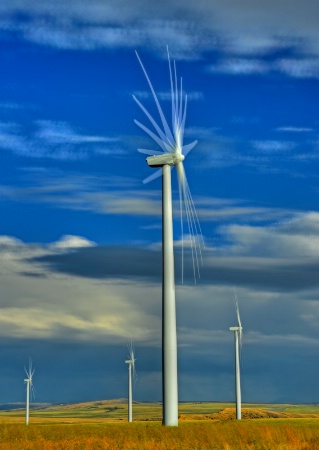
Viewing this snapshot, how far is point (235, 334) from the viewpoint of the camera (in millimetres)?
98875

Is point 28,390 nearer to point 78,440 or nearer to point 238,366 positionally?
point 238,366

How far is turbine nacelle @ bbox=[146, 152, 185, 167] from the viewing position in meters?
52.8

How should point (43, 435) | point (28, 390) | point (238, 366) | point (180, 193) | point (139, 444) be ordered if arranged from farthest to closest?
point (28, 390) → point (238, 366) → point (180, 193) → point (43, 435) → point (139, 444)

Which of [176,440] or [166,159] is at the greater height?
[166,159]

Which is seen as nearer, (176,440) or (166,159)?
(176,440)

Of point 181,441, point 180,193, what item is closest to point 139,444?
point 181,441

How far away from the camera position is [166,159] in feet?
174

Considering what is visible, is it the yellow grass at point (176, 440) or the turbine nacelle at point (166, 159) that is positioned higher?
the turbine nacelle at point (166, 159)

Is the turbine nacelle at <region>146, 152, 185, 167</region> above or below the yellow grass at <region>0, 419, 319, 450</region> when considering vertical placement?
above

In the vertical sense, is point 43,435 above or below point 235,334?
below

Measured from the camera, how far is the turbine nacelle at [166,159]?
173 ft

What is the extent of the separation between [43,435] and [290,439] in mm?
13522

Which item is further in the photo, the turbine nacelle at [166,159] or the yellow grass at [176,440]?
the turbine nacelle at [166,159]

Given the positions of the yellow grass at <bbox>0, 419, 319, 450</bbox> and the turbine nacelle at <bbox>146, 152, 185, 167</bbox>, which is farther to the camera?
the turbine nacelle at <bbox>146, 152, 185, 167</bbox>
